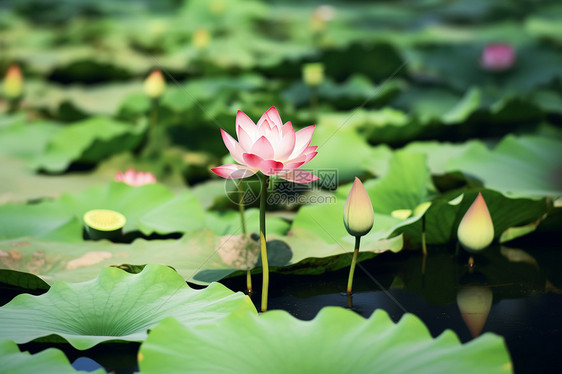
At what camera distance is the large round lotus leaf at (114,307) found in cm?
126

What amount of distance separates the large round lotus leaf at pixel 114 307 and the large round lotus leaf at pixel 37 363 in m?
0.08

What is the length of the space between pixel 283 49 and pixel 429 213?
352cm

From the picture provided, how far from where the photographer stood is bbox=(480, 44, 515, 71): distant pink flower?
3.62 metres

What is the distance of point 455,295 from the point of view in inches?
58.9

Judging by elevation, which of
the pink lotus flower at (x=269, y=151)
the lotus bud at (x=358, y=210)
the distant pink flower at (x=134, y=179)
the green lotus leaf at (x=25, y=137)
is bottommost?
the green lotus leaf at (x=25, y=137)

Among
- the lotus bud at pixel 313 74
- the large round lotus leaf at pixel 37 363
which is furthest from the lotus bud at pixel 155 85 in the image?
the large round lotus leaf at pixel 37 363

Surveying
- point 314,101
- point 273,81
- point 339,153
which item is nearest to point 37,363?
point 339,153

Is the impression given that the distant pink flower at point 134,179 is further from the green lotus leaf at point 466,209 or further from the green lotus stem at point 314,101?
the green lotus stem at point 314,101

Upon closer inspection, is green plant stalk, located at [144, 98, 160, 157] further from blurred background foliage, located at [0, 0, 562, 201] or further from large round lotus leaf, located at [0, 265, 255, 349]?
large round lotus leaf, located at [0, 265, 255, 349]

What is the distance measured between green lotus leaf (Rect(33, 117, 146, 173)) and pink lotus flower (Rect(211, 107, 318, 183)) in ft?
4.57

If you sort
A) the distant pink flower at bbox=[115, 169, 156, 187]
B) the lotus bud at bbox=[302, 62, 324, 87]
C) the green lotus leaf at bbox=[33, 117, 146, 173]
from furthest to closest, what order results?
the lotus bud at bbox=[302, 62, 324, 87], the green lotus leaf at bbox=[33, 117, 146, 173], the distant pink flower at bbox=[115, 169, 156, 187]

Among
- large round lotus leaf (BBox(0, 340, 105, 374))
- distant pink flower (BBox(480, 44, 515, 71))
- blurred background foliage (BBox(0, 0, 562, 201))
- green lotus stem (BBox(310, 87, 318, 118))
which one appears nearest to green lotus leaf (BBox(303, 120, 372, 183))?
blurred background foliage (BBox(0, 0, 562, 201))

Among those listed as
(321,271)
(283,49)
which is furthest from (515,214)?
(283,49)

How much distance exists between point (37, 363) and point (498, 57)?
3316mm
